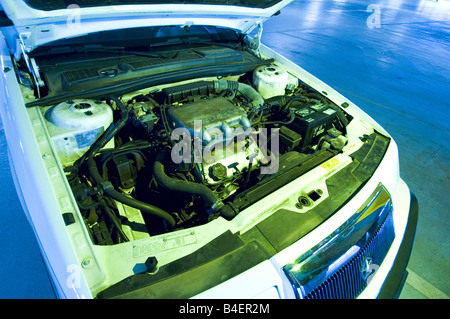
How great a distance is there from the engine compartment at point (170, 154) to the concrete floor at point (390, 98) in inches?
31.6

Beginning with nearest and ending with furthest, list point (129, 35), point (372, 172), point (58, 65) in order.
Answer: point (372, 172), point (58, 65), point (129, 35)

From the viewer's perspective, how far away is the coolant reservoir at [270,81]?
2086mm

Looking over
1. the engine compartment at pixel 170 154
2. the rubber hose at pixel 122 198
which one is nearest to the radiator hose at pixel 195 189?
the engine compartment at pixel 170 154

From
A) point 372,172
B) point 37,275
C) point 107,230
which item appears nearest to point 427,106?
point 372,172

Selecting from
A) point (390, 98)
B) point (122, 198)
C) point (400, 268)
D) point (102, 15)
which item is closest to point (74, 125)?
point (122, 198)

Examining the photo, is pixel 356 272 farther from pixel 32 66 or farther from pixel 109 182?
pixel 32 66

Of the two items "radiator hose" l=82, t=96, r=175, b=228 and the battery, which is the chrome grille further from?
"radiator hose" l=82, t=96, r=175, b=228

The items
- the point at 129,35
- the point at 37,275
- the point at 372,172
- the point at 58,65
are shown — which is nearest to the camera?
the point at 372,172

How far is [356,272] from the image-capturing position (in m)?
1.25

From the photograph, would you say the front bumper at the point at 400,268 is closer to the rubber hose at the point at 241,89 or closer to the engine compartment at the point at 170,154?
the engine compartment at the point at 170,154

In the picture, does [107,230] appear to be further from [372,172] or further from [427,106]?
[427,106]

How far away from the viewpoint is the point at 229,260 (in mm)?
1024
